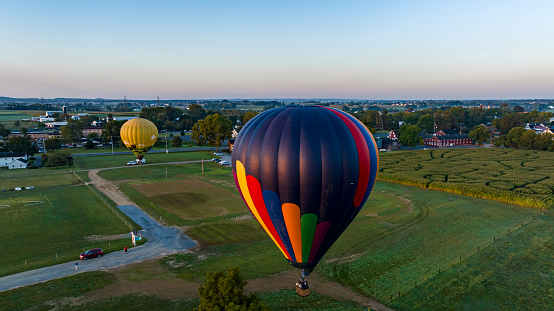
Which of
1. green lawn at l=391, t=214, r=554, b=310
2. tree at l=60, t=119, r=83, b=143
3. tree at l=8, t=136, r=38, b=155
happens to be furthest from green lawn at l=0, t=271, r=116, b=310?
tree at l=60, t=119, r=83, b=143

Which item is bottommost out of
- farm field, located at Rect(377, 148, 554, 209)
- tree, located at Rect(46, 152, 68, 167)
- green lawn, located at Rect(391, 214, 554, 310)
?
green lawn, located at Rect(391, 214, 554, 310)

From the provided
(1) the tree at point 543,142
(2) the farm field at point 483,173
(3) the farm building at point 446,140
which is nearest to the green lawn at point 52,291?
(2) the farm field at point 483,173

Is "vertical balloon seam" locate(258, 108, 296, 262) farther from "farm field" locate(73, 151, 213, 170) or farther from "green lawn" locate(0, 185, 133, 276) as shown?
"farm field" locate(73, 151, 213, 170)

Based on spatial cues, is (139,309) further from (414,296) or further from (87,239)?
(414,296)

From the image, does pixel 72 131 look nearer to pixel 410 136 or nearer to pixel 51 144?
pixel 51 144

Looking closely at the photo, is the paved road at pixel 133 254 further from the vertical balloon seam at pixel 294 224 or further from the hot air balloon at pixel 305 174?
the vertical balloon seam at pixel 294 224

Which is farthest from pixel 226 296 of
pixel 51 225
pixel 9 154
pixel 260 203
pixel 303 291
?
pixel 9 154
